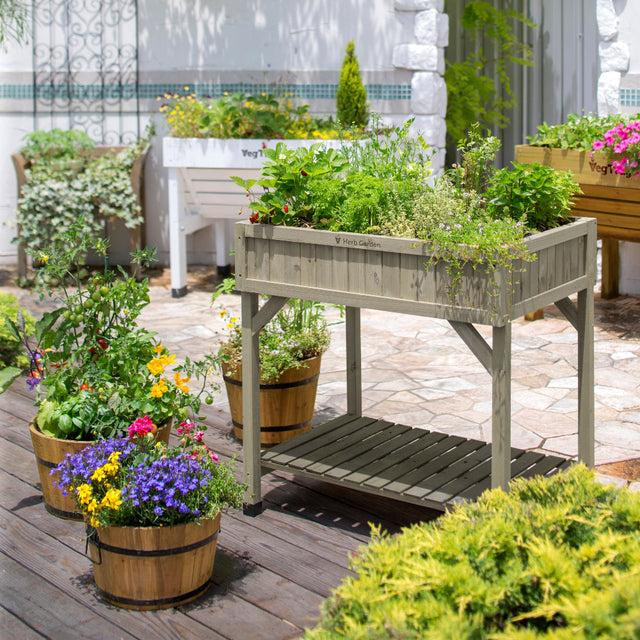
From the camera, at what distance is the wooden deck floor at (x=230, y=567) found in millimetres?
2793

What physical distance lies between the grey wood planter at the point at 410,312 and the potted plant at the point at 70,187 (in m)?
3.97

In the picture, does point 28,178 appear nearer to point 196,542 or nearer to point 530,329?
point 530,329

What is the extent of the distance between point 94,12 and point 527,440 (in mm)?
5610

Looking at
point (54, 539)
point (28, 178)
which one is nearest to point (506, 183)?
point (54, 539)

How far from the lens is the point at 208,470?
3.00m

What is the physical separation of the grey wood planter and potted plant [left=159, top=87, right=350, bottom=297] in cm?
329

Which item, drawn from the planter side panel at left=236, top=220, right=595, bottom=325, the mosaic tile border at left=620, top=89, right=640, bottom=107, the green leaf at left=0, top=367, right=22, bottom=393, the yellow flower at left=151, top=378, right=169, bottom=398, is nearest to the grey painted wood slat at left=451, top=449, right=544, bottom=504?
the planter side panel at left=236, top=220, right=595, bottom=325

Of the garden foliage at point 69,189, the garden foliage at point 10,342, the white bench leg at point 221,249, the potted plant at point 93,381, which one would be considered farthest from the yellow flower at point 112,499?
the white bench leg at point 221,249

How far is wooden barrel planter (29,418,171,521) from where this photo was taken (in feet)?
11.1

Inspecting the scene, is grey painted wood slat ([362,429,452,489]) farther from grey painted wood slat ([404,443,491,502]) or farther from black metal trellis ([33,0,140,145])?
black metal trellis ([33,0,140,145])

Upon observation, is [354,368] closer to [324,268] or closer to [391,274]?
[324,268]

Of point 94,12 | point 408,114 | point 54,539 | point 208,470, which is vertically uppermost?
point 94,12

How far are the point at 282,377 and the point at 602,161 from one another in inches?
112

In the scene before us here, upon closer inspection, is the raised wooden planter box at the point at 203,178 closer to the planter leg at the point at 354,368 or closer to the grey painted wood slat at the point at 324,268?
the planter leg at the point at 354,368
